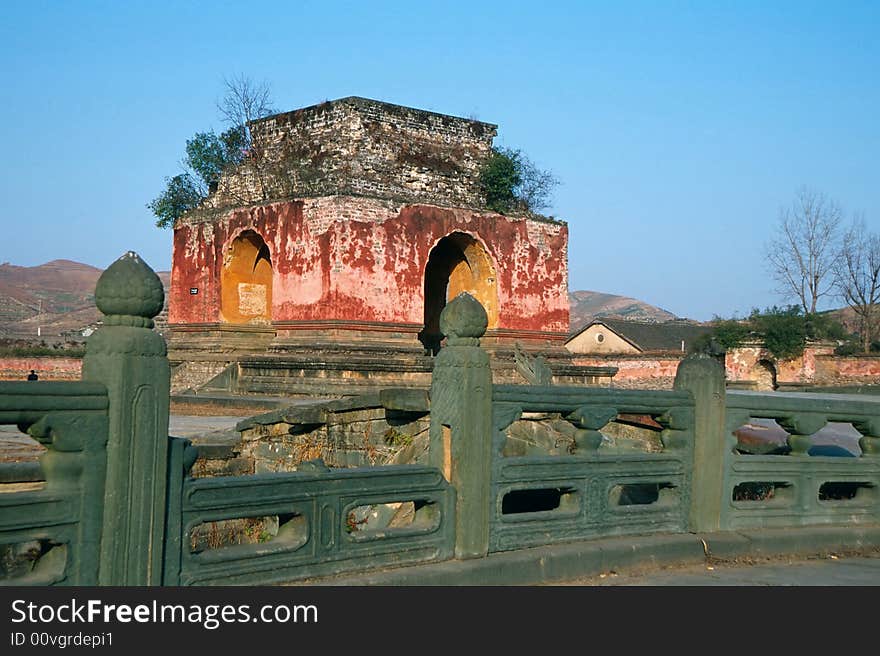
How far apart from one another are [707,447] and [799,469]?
0.89m

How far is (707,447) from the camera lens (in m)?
6.68

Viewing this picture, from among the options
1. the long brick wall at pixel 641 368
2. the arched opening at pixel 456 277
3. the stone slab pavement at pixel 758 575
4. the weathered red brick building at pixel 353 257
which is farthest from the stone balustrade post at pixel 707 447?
the long brick wall at pixel 641 368

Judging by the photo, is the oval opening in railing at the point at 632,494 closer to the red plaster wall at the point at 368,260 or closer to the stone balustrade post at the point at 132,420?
the stone balustrade post at the point at 132,420

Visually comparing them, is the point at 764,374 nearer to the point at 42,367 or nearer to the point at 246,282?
the point at 246,282

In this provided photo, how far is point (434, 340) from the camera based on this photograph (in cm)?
2022

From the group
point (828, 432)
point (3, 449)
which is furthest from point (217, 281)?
point (828, 432)

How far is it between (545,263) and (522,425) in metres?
8.87

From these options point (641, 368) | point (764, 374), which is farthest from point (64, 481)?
point (764, 374)

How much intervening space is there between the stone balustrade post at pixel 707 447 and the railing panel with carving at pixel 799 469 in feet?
0.22

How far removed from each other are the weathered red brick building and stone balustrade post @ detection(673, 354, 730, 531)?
940 cm

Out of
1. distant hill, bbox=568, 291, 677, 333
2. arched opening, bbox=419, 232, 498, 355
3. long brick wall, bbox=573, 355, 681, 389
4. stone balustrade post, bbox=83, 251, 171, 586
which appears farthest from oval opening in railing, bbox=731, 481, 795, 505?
distant hill, bbox=568, 291, 677, 333

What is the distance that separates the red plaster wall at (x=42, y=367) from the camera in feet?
88.3

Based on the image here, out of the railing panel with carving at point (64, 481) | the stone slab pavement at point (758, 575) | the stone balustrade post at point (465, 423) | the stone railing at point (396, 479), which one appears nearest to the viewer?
the railing panel with carving at point (64, 481)
